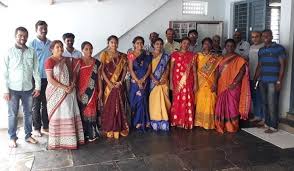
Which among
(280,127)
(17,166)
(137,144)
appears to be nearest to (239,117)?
(280,127)

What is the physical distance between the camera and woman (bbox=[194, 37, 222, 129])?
4.95 m

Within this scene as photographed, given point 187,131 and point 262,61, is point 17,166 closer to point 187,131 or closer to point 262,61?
point 187,131

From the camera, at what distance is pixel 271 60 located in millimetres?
4770

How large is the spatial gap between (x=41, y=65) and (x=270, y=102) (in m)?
3.40

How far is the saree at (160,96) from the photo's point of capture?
4.87m

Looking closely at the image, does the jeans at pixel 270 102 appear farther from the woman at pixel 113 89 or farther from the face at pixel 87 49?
the face at pixel 87 49

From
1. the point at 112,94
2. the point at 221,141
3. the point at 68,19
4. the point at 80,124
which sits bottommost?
the point at 221,141

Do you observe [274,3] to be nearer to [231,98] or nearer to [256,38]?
[256,38]

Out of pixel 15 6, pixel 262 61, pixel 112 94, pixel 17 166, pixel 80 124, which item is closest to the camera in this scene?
pixel 17 166

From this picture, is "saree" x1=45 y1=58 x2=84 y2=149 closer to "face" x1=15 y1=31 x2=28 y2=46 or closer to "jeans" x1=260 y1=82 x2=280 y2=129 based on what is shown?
"face" x1=15 y1=31 x2=28 y2=46

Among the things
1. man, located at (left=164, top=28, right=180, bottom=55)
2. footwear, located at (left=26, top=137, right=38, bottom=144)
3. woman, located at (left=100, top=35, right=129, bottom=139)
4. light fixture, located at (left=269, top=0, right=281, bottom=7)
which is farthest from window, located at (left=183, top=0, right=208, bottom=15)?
footwear, located at (left=26, top=137, right=38, bottom=144)

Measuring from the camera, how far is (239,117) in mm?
5094

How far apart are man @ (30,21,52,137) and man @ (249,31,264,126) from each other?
125 inches

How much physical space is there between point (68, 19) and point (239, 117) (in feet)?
10.9
